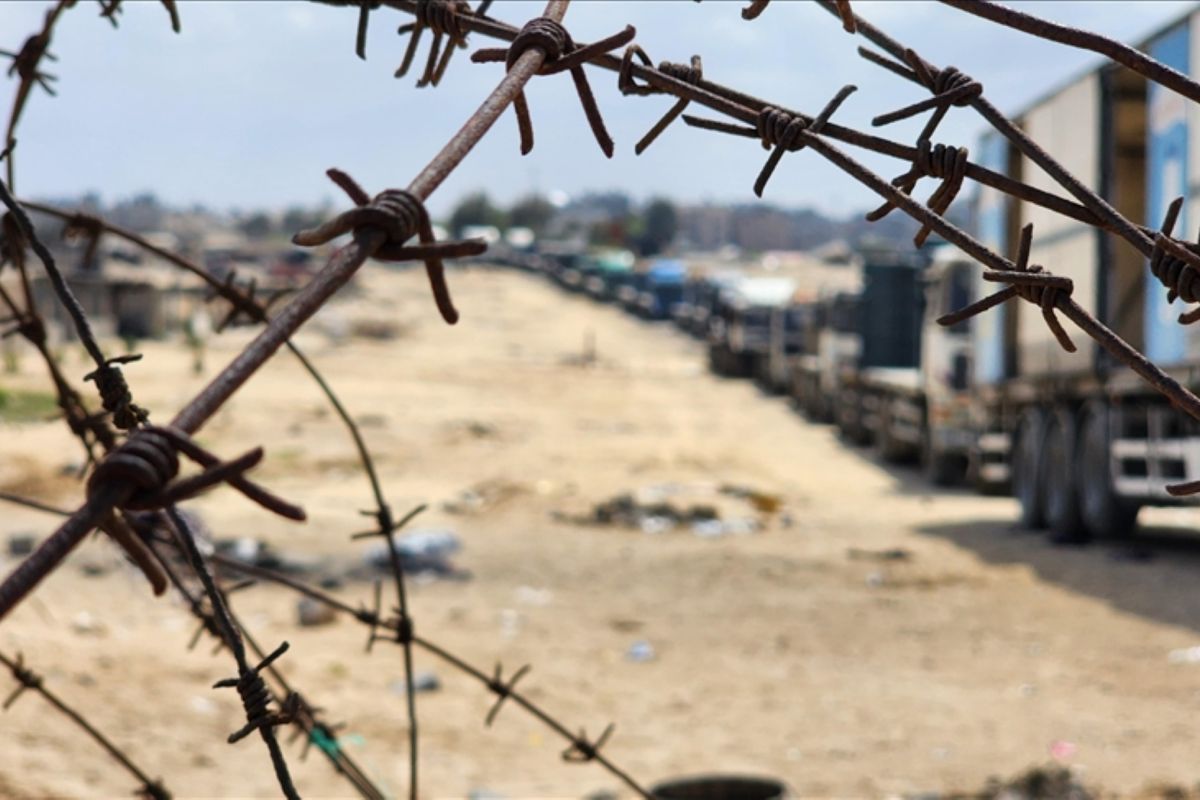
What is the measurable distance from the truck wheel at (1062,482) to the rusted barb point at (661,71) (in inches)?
481

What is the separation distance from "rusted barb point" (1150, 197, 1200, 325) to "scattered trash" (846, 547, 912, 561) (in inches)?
459

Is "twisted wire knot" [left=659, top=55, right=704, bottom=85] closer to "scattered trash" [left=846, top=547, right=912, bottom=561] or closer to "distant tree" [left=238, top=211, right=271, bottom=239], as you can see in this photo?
"scattered trash" [left=846, top=547, right=912, bottom=561]

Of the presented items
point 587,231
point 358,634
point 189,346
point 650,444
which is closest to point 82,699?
point 358,634

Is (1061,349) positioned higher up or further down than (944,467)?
higher up

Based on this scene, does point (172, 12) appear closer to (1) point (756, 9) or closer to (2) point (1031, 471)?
(1) point (756, 9)

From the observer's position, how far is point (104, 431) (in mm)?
2865

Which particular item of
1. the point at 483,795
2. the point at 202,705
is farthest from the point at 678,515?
the point at 483,795

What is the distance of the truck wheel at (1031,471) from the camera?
14.5m

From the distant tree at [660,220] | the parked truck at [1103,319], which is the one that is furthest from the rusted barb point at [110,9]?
the distant tree at [660,220]

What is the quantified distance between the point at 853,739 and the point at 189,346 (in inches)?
1341

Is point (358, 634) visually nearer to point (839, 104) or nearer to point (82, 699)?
point (82, 699)

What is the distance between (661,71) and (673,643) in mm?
8204

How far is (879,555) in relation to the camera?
43.7 ft

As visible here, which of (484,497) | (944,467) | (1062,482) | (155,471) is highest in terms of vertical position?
(155,471)
